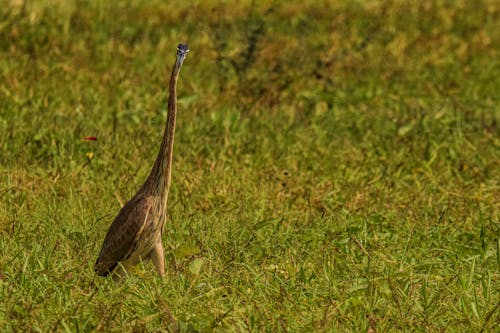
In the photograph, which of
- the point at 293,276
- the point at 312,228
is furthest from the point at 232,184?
the point at 293,276

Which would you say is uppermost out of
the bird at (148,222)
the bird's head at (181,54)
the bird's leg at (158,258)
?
the bird's head at (181,54)

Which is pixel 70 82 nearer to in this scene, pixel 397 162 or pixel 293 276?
pixel 397 162

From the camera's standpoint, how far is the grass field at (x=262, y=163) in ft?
14.4

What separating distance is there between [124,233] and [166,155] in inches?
Result: 15.4

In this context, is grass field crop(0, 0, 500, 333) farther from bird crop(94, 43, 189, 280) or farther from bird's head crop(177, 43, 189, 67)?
bird's head crop(177, 43, 189, 67)

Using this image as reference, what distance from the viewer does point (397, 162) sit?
23.7ft

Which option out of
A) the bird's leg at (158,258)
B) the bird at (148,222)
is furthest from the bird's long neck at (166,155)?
the bird's leg at (158,258)

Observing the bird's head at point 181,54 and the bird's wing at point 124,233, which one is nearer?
the bird's head at point 181,54

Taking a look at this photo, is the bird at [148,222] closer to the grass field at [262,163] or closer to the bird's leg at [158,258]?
the bird's leg at [158,258]

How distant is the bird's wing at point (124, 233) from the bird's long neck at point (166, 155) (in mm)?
68

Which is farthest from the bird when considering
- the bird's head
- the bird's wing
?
the bird's head

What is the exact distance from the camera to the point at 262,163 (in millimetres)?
7102

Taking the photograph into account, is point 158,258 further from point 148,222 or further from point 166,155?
point 166,155

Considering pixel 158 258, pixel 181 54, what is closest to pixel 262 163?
pixel 158 258
